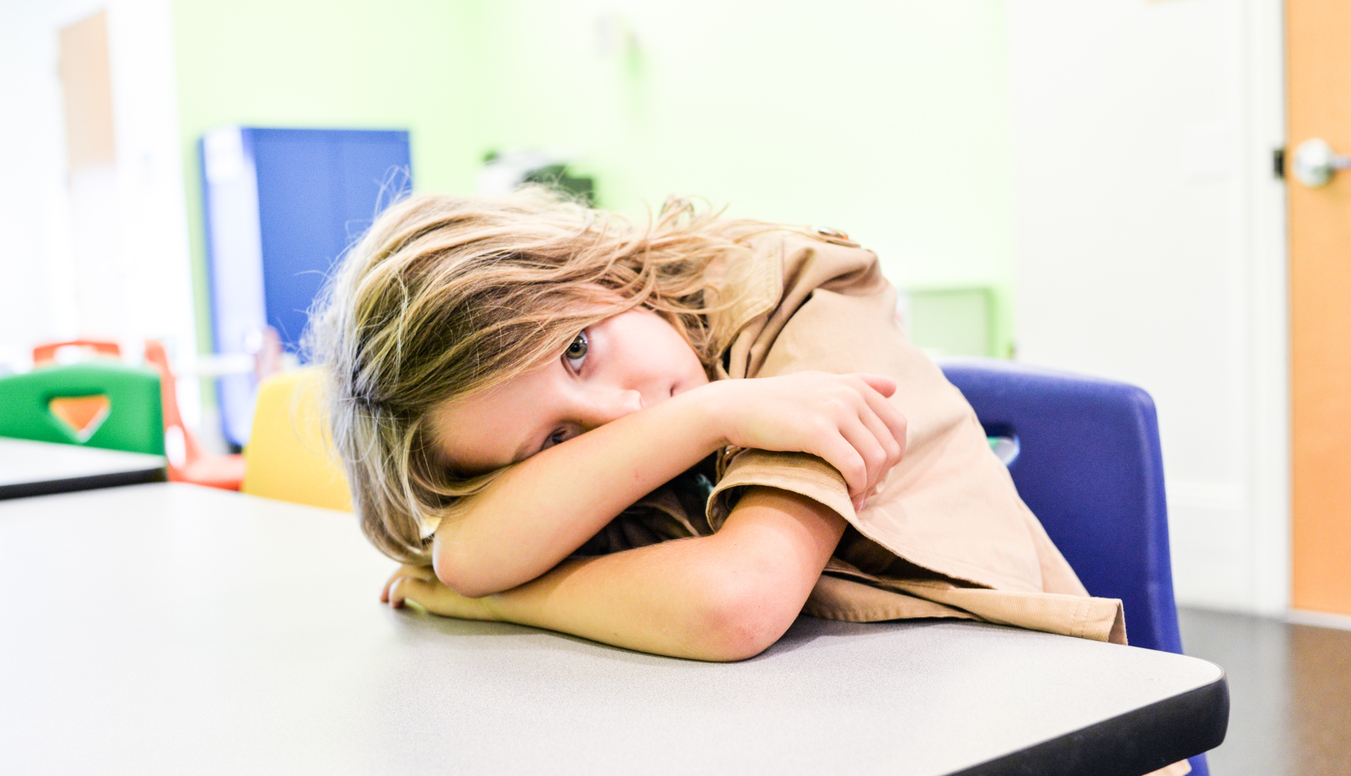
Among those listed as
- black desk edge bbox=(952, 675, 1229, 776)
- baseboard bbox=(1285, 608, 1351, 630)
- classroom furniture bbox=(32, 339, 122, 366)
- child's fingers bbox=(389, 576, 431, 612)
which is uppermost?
black desk edge bbox=(952, 675, 1229, 776)

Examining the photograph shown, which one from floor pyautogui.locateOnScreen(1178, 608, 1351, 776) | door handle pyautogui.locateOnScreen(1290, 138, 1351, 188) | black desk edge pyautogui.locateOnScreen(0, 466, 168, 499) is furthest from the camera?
door handle pyautogui.locateOnScreen(1290, 138, 1351, 188)

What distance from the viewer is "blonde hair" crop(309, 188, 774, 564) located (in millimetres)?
691

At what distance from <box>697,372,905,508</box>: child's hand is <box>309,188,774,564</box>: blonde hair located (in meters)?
0.13

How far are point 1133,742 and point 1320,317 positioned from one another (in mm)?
2226

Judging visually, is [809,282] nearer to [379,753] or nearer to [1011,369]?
[1011,369]

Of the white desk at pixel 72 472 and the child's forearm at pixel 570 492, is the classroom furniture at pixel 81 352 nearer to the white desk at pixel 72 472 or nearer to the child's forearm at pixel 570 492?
the white desk at pixel 72 472

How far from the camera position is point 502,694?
0.55m

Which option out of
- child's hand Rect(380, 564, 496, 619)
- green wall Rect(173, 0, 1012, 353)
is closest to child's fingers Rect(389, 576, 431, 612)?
child's hand Rect(380, 564, 496, 619)

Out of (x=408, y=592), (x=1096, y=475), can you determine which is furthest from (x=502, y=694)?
(x=1096, y=475)

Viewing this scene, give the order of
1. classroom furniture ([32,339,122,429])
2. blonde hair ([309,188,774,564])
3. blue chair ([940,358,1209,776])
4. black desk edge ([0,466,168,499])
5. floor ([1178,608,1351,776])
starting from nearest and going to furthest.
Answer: blonde hair ([309,188,774,564]), blue chair ([940,358,1209,776]), black desk edge ([0,466,168,499]), floor ([1178,608,1351,776]), classroom furniture ([32,339,122,429])

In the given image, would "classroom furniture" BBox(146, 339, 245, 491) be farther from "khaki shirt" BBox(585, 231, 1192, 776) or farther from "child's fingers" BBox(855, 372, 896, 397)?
"child's fingers" BBox(855, 372, 896, 397)

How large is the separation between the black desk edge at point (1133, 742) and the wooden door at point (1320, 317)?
215 cm

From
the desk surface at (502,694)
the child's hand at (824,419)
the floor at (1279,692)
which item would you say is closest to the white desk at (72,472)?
the desk surface at (502,694)

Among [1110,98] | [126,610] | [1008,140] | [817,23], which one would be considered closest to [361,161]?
[817,23]
